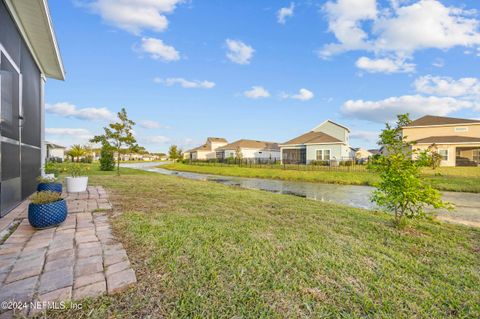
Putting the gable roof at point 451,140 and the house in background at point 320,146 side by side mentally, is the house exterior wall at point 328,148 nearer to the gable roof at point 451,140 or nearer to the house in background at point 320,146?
the house in background at point 320,146

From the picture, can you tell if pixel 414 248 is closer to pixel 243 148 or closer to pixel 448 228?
pixel 448 228

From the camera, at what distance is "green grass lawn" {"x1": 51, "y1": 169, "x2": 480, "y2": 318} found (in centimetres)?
173

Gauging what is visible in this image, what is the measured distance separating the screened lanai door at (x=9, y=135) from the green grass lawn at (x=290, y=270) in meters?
2.18

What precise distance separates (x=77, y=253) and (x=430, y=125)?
30356 mm

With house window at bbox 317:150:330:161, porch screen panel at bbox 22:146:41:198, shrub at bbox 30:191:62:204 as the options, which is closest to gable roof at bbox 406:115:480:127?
house window at bbox 317:150:330:161

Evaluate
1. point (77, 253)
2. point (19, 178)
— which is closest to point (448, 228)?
point (77, 253)

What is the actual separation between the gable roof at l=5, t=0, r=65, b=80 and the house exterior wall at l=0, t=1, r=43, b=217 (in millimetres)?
234

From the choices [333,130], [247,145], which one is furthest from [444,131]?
[247,145]

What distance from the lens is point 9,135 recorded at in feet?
14.0

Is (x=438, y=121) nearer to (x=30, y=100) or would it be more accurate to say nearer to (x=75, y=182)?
(x=75, y=182)

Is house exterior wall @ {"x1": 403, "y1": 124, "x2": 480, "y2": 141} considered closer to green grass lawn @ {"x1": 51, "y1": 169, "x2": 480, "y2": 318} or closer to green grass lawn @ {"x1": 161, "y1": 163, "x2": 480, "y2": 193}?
green grass lawn @ {"x1": 161, "y1": 163, "x2": 480, "y2": 193}

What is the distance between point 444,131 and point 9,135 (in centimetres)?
3154

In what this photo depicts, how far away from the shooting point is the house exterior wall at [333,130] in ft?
87.1

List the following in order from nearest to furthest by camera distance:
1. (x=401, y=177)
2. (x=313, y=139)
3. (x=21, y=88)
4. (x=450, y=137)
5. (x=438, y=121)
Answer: (x=401, y=177) → (x=21, y=88) → (x=450, y=137) → (x=438, y=121) → (x=313, y=139)
